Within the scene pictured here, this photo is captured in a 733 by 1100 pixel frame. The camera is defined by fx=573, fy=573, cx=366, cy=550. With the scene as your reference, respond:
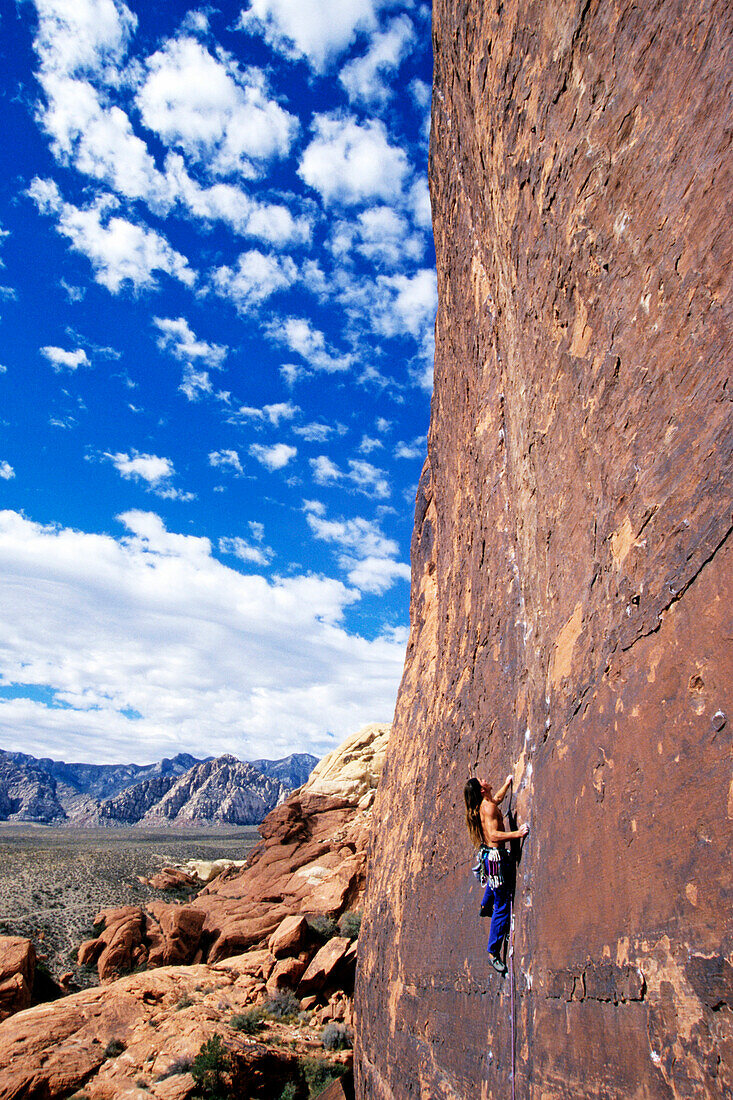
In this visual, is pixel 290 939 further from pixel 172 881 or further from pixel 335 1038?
pixel 172 881

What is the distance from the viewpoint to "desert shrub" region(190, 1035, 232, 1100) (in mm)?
9094

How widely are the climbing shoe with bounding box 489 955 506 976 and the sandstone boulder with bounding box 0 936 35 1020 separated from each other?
45.9ft

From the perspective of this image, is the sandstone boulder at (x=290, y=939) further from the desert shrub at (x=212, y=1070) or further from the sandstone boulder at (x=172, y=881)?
the sandstone boulder at (x=172, y=881)

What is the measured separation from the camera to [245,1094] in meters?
9.50

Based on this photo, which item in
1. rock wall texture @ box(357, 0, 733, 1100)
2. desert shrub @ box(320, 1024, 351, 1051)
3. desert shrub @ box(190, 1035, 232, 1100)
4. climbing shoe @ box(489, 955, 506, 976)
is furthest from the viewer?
desert shrub @ box(320, 1024, 351, 1051)

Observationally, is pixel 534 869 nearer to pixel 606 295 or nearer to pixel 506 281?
pixel 606 295

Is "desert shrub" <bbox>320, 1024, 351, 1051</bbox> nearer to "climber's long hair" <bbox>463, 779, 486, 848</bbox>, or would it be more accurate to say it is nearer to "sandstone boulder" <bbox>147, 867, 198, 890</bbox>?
"climber's long hair" <bbox>463, 779, 486, 848</bbox>

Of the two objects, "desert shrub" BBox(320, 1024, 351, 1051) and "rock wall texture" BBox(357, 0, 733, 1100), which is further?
"desert shrub" BBox(320, 1024, 351, 1051)

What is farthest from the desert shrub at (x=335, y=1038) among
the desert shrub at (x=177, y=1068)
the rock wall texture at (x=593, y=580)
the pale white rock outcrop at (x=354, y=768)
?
the pale white rock outcrop at (x=354, y=768)

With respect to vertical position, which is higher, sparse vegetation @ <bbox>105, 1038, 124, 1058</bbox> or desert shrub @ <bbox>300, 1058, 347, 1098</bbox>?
desert shrub @ <bbox>300, 1058, 347, 1098</bbox>

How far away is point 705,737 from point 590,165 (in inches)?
140

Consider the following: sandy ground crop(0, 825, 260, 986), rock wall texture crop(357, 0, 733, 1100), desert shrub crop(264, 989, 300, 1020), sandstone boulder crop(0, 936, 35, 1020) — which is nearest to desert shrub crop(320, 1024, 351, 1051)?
desert shrub crop(264, 989, 300, 1020)

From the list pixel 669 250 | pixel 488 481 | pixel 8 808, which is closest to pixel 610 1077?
pixel 669 250

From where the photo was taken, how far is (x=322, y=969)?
44.5ft
